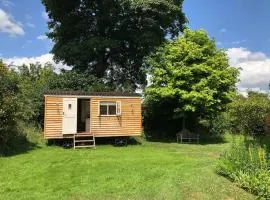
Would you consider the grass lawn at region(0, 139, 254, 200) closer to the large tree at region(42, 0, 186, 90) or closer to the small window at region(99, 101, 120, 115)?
the small window at region(99, 101, 120, 115)

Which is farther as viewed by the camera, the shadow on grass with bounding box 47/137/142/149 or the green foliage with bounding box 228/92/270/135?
the green foliage with bounding box 228/92/270/135

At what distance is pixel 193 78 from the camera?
25672mm

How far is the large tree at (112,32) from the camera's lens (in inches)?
1276

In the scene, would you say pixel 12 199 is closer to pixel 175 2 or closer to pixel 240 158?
pixel 240 158

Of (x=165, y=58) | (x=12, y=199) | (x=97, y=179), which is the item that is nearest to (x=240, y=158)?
(x=97, y=179)

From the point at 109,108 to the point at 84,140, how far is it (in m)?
2.38

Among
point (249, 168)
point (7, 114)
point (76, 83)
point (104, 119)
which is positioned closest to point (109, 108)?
point (104, 119)

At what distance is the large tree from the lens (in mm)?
32406

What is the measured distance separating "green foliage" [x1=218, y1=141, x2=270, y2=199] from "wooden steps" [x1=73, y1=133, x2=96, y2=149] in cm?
1039

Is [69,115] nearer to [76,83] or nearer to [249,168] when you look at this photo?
[76,83]

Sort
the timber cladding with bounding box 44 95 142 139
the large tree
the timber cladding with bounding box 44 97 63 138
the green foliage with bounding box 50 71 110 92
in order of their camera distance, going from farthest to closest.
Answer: the large tree
the green foliage with bounding box 50 71 110 92
the timber cladding with bounding box 44 95 142 139
the timber cladding with bounding box 44 97 63 138

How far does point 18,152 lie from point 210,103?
37.8ft

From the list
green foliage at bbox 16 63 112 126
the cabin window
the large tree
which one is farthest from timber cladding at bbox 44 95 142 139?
the large tree

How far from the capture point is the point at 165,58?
27453mm
